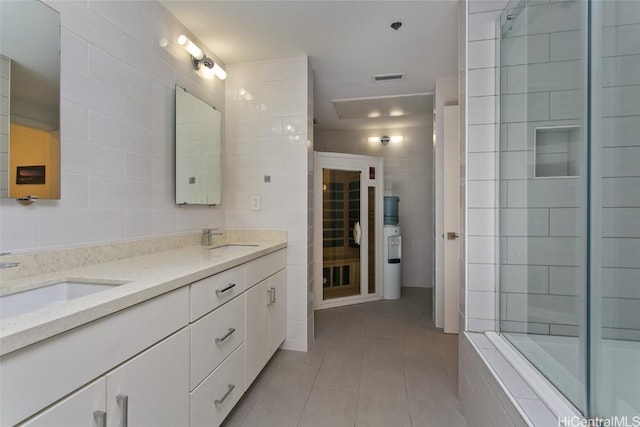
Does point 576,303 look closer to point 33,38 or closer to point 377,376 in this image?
point 377,376

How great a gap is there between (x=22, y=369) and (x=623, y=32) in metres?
2.35

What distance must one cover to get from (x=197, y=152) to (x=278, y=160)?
639 millimetres

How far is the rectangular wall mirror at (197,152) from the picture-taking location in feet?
6.21

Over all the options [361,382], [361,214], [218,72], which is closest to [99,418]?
[361,382]

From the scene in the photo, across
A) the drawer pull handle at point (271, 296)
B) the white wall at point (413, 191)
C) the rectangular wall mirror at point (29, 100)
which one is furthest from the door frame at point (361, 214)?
the rectangular wall mirror at point (29, 100)

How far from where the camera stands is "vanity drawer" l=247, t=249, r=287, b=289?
1.69 m

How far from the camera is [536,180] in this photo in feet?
5.01

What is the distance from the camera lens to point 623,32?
124 cm

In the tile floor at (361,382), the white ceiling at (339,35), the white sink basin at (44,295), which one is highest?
the white ceiling at (339,35)

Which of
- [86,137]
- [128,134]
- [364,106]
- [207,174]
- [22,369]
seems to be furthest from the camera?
[364,106]

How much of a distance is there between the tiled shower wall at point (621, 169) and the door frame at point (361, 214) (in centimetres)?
242

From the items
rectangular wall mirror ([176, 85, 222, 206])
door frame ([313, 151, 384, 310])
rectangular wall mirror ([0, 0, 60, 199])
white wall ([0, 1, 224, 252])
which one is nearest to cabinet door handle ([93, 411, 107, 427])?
white wall ([0, 1, 224, 252])

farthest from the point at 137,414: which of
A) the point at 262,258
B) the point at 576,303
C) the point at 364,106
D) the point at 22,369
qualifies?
the point at 364,106

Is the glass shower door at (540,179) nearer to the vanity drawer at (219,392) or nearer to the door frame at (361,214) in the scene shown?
the vanity drawer at (219,392)
